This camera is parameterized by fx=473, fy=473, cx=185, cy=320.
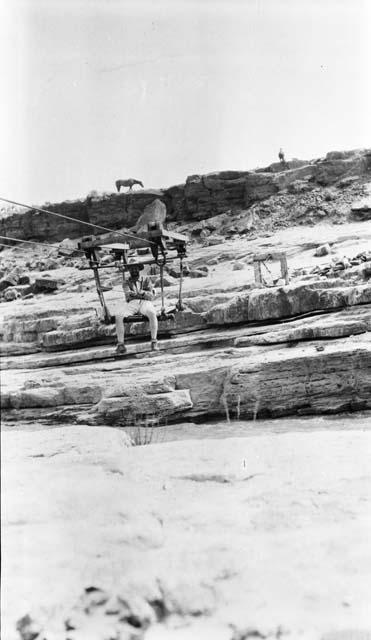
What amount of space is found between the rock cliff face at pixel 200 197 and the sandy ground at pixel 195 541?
84.5ft

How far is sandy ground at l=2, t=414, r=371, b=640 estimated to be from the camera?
8.70 feet

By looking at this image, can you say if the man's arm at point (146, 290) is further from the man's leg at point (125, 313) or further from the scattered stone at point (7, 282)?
the scattered stone at point (7, 282)

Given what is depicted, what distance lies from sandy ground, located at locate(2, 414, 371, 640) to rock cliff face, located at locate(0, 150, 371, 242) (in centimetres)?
2574

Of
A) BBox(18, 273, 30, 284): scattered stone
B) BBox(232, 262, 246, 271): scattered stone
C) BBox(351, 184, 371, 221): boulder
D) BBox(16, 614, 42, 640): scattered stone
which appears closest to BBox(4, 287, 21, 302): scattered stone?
BBox(18, 273, 30, 284): scattered stone

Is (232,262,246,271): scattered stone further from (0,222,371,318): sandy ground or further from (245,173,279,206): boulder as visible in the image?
(245,173,279,206): boulder

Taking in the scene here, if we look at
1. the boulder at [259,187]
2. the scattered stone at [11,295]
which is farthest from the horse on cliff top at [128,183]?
the scattered stone at [11,295]

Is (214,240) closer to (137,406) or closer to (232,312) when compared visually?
(232,312)

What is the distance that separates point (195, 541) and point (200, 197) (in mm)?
29563

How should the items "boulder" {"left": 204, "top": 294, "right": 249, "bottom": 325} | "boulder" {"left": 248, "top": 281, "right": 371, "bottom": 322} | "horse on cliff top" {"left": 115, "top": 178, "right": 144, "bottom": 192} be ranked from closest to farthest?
"boulder" {"left": 248, "top": 281, "right": 371, "bottom": 322}
"boulder" {"left": 204, "top": 294, "right": 249, "bottom": 325}
"horse on cliff top" {"left": 115, "top": 178, "right": 144, "bottom": 192}

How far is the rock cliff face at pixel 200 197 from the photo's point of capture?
27.3 meters

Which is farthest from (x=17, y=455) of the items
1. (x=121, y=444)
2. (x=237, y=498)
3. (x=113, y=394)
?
(x=113, y=394)

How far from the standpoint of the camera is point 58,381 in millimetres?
9031

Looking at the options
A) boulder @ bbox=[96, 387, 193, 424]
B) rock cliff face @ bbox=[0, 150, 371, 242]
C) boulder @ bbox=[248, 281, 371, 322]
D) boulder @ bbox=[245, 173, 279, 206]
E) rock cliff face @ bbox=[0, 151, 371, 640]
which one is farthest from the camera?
boulder @ bbox=[245, 173, 279, 206]

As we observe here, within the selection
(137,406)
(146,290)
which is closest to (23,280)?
(146,290)
